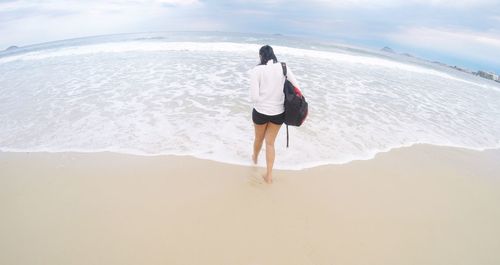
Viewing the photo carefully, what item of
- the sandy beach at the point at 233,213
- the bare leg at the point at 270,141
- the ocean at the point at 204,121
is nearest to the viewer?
the sandy beach at the point at 233,213

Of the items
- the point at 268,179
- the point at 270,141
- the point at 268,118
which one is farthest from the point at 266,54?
the point at 268,179

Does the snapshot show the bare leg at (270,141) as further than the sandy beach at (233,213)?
Yes

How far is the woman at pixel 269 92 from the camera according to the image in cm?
313

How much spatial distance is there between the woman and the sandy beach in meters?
0.86

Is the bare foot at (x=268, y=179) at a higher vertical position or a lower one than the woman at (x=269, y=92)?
lower

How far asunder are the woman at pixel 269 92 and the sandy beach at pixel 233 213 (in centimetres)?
86

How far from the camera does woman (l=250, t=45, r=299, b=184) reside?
313 centimetres

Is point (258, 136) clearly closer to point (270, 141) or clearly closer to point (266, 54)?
point (270, 141)

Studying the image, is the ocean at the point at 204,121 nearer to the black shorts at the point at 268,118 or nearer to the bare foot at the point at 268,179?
the bare foot at the point at 268,179

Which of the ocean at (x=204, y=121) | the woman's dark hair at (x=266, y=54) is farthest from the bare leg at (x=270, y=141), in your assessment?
the woman's dark hair at (x=266, y=54)

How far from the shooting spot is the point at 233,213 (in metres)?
3.03

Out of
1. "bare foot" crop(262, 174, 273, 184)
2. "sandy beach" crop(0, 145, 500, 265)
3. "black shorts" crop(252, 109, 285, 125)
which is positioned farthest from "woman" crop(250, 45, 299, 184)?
"sandy beach" crop(0, 145, 500, 265)

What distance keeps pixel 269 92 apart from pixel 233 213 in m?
1.53

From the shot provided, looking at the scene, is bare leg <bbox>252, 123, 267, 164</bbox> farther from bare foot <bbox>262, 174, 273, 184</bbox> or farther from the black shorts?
bare foot <bbox>262, 174, 273, 184</bbox>
